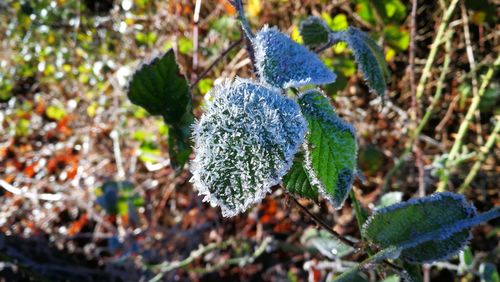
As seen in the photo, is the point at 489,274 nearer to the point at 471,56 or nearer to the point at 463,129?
the point at 463,129

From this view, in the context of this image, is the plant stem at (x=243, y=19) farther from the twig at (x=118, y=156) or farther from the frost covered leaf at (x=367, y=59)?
the twig at (x=118, y=156)

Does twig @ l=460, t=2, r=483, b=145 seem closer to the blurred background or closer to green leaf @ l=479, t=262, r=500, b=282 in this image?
the blurred background

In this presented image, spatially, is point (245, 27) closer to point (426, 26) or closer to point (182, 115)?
point (182, 115)

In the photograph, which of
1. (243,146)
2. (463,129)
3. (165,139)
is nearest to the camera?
(243,146)

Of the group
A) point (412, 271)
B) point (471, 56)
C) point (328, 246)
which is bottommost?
point (328, 246)

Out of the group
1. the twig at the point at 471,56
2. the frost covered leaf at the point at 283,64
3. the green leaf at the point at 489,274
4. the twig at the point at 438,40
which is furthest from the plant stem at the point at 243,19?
the twig at the point at 471,56

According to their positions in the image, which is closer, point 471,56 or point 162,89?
point 162,89

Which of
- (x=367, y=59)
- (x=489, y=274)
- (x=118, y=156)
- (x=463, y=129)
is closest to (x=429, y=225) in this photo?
(x=367, y=59)

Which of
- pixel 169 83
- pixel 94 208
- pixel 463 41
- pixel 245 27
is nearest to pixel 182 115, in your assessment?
pixel 169 83
